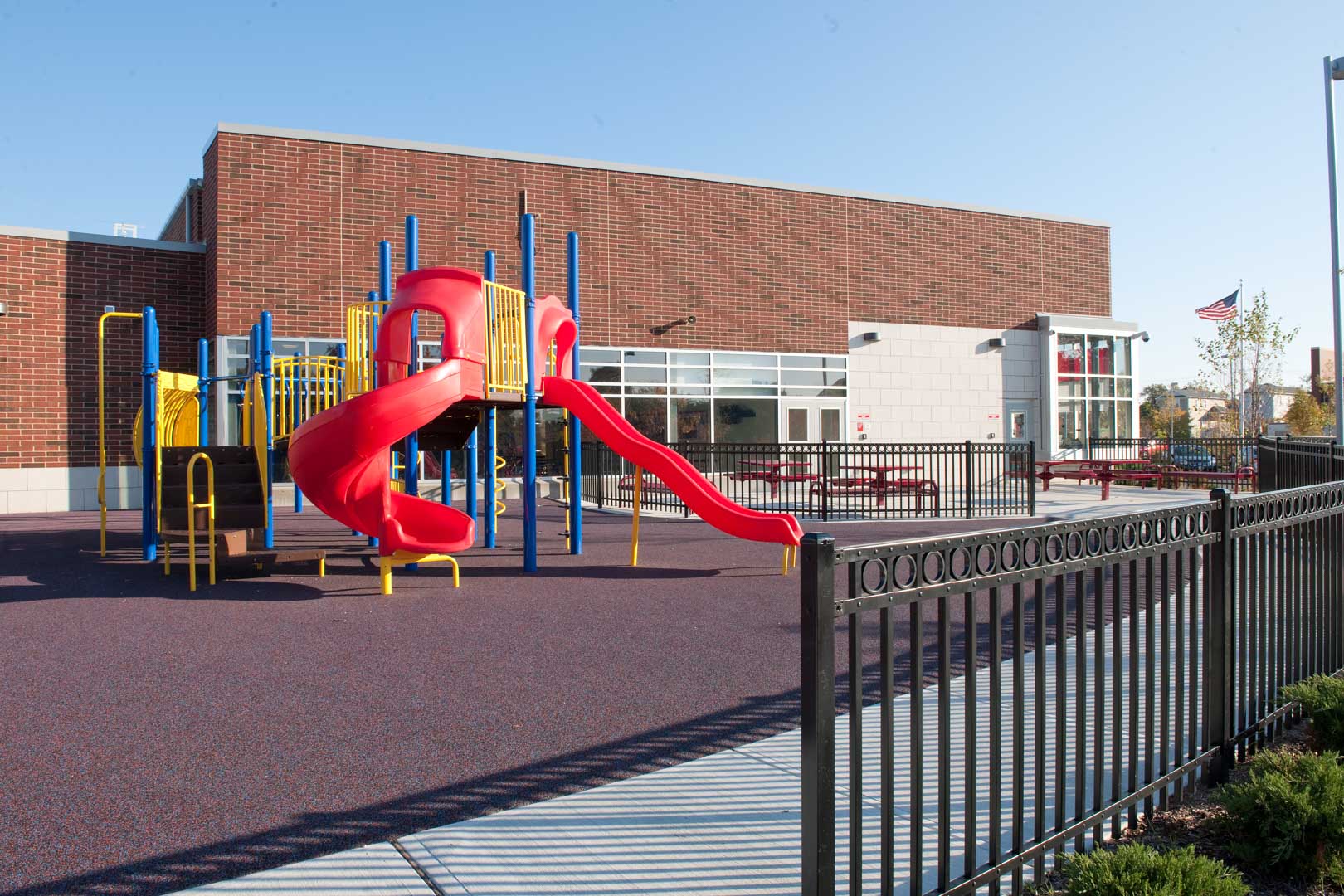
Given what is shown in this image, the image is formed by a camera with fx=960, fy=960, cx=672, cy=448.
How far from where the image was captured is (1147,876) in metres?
2.93

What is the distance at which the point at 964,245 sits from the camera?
93.6 ft

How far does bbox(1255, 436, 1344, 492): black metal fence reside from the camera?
726cm

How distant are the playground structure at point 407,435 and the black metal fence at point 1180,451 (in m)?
21.1

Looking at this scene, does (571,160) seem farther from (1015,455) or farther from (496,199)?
(1015,455)

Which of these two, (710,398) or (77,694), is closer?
(77,694)

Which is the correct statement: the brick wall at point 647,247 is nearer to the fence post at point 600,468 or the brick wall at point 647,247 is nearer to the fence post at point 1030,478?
the fence post at point 600,468

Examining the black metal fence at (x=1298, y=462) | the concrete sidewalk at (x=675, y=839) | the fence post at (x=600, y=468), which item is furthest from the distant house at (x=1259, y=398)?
the concrete sidewalk at (x=675, y=839)

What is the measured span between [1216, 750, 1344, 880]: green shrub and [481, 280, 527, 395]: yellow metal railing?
8.48 m

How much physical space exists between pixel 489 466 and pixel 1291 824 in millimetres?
9785

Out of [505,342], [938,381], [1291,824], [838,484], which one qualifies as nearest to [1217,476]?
[938,381]

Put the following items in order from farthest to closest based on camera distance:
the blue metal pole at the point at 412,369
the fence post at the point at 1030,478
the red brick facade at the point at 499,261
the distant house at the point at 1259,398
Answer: the distant house at the point at 1259,398, the red brick facade at the point at 499,261, the fence post at the point at 1030,478, the blue metal pole at the point at 412,369

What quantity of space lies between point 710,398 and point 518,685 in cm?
1946

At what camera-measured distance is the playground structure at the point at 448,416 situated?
365 inches

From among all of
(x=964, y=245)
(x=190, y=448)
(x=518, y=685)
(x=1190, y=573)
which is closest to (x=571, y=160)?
(x=964, y=245)
